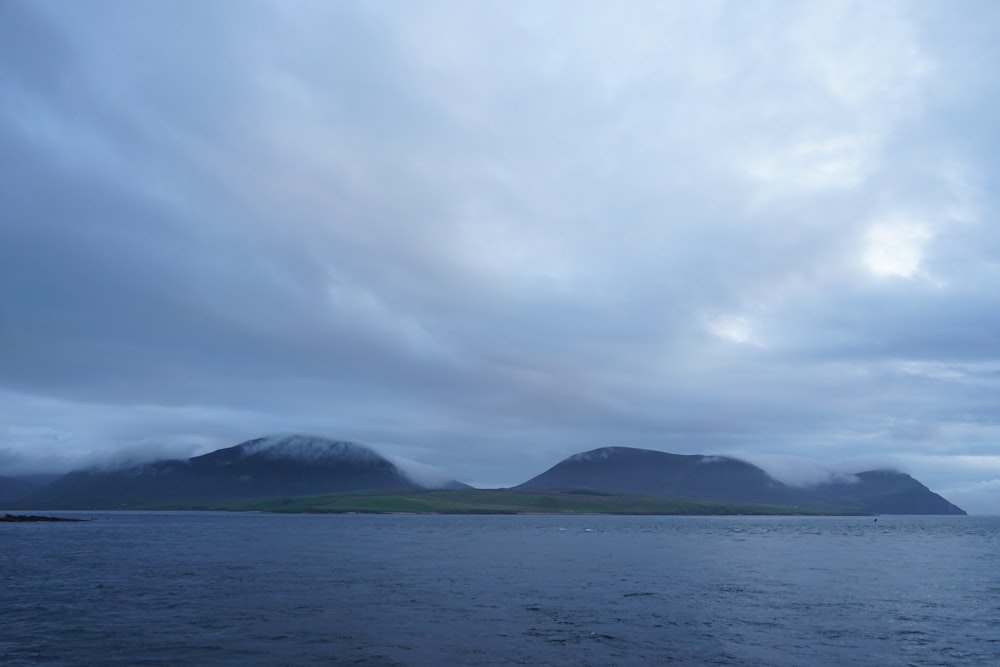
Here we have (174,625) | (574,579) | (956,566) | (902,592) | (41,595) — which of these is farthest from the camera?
(956,566)

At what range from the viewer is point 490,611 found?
165ft

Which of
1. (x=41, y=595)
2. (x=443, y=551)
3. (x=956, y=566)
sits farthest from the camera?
(x=443, y=551)

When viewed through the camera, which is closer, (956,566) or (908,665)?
(908,665)

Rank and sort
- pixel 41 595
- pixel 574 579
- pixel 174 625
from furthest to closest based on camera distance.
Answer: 1. pixel 574 579
2. pixel 41 595
3. pixel 174 625

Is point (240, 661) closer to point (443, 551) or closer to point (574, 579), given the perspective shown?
point (574, 579)

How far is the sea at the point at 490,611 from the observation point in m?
37.8

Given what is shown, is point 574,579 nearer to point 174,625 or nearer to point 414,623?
point 414,623

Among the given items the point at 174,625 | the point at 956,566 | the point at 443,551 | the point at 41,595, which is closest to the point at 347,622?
the point at 174,625

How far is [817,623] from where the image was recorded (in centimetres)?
4694

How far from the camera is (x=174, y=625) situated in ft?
146

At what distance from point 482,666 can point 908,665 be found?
69.4ft

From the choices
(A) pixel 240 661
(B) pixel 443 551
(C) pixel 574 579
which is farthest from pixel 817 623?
(B) pixel 443 551

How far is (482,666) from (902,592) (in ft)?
153

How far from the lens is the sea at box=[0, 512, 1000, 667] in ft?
124
